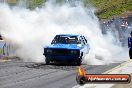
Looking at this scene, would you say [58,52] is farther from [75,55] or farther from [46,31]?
[46,31]

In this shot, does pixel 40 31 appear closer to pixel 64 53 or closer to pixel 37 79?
pixel 64 53

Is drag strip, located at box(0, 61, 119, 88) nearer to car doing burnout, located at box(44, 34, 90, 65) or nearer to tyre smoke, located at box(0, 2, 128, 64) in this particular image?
car doing burnout, located at box(44, 34, 90, 65)

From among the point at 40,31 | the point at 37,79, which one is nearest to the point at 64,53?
the point at 40,31

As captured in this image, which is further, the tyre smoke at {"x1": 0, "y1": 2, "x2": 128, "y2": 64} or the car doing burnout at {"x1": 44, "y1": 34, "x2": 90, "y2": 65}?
the tyre smoke at {"x1": 0, "y1": 2, "x2": 128, "y2": 64}

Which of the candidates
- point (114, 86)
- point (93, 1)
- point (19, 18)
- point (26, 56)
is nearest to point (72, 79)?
→ point (114, 86)

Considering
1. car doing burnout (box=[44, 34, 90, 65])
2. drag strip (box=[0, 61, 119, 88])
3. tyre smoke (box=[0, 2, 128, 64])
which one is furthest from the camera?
tyre smoke (box=[0, 2, 128, 64])

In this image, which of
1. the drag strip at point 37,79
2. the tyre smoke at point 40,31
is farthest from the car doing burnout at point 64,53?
the drag strip at point 37,79

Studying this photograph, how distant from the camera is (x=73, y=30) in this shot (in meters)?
31.2

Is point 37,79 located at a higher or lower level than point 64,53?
lower

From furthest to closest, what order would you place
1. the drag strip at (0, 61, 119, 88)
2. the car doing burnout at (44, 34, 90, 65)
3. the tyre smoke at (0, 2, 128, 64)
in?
the tyre smoke at (0, 2, 128, 64) < the car doing burnout at (44, 34, 90, 65) < the drag strip at (0, 61, 119, 88)

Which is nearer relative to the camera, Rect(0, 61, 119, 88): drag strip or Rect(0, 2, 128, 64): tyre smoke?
Rect(0, 61, 119, 88): drag strip

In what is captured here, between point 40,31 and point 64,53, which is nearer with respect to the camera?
point 64,53

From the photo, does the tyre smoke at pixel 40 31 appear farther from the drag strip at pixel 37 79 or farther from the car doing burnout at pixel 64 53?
the drag strip at pixel 37 79

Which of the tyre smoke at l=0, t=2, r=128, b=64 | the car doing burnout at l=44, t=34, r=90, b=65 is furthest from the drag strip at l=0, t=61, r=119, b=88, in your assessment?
the tyre smoke at l=0, t=2, r=128, b=64
